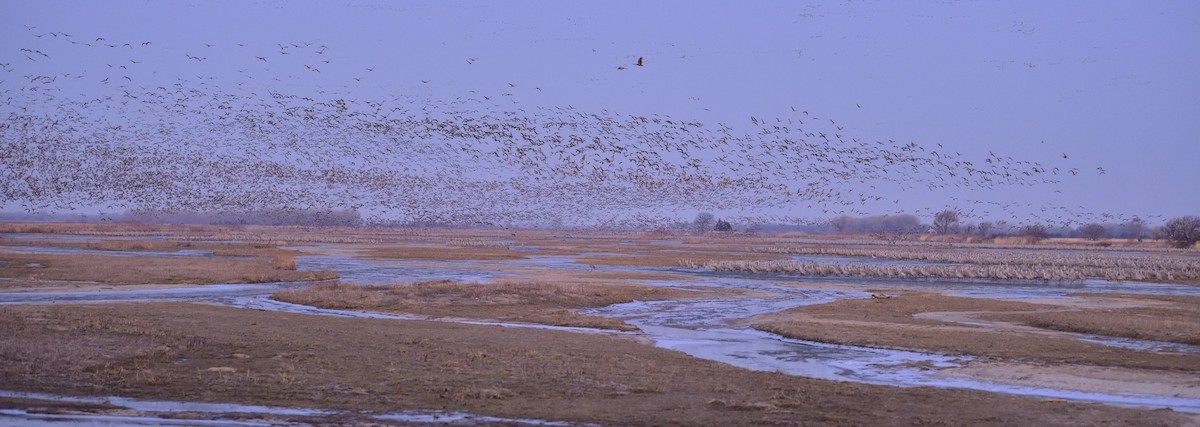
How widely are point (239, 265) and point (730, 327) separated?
111 feet

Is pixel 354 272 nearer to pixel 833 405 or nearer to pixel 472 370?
pixel 472 370

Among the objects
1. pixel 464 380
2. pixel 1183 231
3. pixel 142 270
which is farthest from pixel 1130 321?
pixel 1183 231

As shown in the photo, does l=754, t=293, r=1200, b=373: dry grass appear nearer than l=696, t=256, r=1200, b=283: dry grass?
Yes

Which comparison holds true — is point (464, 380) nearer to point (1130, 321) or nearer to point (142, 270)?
point (1130, 321)

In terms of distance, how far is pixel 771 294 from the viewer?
149ft

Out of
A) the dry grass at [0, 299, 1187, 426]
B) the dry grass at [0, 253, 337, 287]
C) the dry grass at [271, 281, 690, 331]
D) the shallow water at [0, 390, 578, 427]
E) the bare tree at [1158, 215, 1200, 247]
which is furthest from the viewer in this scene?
the bare tree at [1158, 215, 1200, 247]

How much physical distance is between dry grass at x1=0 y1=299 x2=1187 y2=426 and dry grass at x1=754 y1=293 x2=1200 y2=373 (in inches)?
234

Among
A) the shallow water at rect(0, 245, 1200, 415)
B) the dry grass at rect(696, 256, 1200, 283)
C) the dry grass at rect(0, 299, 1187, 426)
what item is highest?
the dry grass at rect(0, 299, 1187, 426)

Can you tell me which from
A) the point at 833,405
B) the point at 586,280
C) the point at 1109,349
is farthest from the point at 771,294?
the point at 833,405

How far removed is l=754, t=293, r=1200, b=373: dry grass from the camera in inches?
909

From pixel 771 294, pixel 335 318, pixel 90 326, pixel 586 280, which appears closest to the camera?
pixel 90 326

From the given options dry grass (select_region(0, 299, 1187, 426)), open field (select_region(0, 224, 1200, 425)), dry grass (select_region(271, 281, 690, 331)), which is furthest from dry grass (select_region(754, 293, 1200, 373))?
dry grass (select_region(0, 299, 1187, 426))

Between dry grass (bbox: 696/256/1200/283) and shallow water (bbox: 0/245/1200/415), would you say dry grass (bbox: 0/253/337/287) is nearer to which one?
shallow water (bbox: 0/245/1200/415)

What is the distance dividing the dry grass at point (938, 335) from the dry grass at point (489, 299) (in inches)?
225
